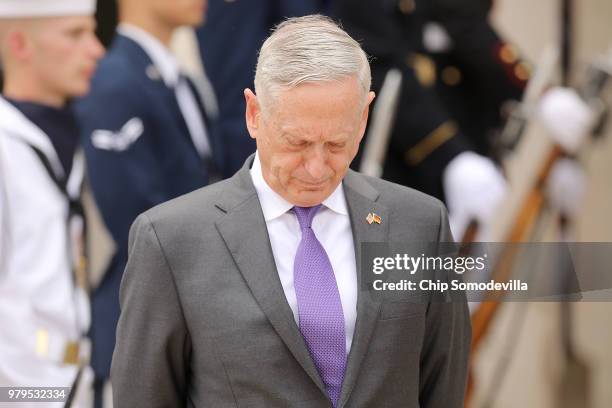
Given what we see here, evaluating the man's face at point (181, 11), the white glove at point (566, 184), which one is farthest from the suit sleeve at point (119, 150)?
the white glove at point (566, 184)

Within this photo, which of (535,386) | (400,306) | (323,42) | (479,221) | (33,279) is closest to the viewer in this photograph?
(323,42)

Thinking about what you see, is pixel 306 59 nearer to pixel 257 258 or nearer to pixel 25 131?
pixel 257 258

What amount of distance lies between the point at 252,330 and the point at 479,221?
1948 millimetres

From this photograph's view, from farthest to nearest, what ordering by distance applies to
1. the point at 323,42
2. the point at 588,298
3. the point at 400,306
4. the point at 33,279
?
the point at 33,279 → the point at 588,298 → the point at 400,306 → the point at 323,42

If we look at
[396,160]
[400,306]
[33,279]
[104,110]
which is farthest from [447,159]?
[400,306]

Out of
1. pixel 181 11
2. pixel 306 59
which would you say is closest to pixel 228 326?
pixel 306 59

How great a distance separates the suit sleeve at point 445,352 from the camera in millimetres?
1882

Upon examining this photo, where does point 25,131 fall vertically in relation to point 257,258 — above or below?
above

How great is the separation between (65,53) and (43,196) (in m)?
0.40

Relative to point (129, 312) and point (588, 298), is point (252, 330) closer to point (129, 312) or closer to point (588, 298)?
point (129, 312)

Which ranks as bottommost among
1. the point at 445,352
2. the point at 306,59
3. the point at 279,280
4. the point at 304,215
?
the point at 445,352

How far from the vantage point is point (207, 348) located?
175cm

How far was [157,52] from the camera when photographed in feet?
10.1

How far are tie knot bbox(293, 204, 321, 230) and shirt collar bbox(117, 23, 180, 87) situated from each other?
134 centimetres
